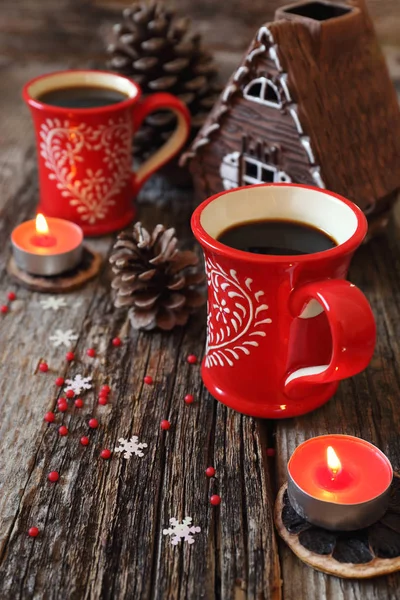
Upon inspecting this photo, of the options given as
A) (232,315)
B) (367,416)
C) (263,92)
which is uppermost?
(263,92)

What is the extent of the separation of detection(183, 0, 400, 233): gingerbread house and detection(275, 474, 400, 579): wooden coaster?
40 cm

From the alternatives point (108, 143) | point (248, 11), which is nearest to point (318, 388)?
point (108, 143)

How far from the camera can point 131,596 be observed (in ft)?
1.72

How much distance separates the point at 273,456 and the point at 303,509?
91mm

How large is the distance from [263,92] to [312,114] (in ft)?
0.22

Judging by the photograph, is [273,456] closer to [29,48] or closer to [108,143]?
[108,143]

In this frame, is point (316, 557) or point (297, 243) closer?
point (316, 557)

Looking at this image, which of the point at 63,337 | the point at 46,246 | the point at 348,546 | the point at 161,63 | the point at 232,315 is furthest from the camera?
the point at 161,63

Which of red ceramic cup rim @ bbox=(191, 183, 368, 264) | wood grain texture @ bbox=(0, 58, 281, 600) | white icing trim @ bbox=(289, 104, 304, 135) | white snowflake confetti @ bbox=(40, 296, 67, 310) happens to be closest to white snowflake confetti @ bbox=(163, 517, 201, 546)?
wood grain texture @ bbox=(0, 58, 281, 600)

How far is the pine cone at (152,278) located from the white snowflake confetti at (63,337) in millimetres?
60

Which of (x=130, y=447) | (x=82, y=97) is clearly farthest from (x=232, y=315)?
(x=82, y=97)

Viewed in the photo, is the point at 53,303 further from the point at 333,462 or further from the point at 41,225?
the point at 333,462

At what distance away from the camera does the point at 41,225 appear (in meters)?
0.89

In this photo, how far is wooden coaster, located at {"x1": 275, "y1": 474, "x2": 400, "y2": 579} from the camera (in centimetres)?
53
